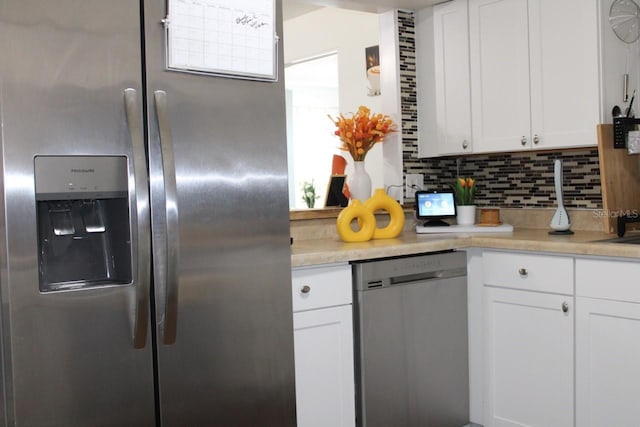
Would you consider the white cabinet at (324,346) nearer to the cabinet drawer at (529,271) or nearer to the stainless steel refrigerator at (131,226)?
the stainless steel refrigerator at (131,226)

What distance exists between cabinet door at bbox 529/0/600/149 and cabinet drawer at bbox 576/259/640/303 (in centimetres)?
63

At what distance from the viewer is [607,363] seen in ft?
8.33

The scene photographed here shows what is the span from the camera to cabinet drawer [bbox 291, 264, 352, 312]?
8.02ft

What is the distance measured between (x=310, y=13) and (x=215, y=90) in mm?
3988

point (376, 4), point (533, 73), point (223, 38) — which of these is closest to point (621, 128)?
point (533, 73)

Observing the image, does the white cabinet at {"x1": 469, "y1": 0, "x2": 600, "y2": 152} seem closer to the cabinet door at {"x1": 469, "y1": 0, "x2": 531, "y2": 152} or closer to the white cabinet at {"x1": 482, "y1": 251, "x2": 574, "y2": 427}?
the cabinet door at {"x1": 469, "y1": 0, "x2": 531, "y2": 152}

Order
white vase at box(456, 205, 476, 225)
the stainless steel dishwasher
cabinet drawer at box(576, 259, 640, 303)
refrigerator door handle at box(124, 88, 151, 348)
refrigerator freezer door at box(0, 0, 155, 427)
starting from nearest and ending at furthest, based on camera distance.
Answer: refrigerator freezer door at box(0, 0, 155, 427)
refrigerator door handle at box(124, 88, 151, 348)
cabinet drawer at box(576, 259, 640, 303)
the stainless steel dishwasher
white vase at box(456, 205, 476, 225)

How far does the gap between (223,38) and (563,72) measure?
5.55ft

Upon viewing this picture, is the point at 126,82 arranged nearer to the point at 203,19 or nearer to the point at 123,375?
the point at 203,19

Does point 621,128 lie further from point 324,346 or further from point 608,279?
point 324,346

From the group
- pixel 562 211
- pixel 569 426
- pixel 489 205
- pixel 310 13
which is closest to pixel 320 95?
pixel 310 13

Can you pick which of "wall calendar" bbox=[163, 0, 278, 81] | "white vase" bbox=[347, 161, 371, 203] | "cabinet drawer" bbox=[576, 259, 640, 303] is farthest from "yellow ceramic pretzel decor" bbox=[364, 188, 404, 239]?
"wall calendar" bbox=[163, 0, 278, 81]

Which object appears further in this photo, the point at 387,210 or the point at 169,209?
the point at 387,210

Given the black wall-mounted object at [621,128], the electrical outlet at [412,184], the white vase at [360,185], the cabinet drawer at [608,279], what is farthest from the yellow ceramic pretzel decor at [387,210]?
the black wall-mounted object at [621,128]
